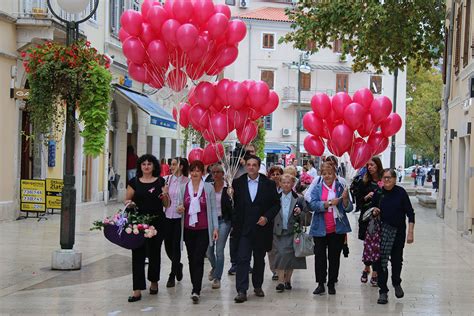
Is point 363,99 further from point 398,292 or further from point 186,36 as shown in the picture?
point 398,292

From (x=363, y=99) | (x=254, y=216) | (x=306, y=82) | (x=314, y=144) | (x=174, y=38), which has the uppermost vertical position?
(x=306, y=82)

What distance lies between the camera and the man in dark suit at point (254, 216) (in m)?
10.5

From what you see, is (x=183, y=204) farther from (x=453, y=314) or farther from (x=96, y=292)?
(x=453, y=314)

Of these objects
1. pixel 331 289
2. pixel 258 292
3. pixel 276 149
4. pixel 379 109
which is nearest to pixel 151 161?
pixel 258 292

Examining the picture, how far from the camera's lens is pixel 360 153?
12.9 meters

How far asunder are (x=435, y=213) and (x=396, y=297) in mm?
19562

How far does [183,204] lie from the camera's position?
35.4 ft

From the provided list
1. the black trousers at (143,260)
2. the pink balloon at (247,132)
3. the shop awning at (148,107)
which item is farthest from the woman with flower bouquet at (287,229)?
the shop awning at (148,107)

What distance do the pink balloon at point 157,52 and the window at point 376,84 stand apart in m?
58.7

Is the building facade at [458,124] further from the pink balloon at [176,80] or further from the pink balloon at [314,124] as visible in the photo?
the pink balloon at [176,80]

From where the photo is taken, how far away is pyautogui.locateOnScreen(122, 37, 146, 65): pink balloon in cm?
1249

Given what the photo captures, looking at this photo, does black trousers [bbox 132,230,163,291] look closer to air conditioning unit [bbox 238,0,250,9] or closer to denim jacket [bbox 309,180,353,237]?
denim jacket [bbox 309,180,353,237]

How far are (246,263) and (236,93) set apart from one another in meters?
3.08

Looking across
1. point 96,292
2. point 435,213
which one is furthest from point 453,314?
point 435,213
